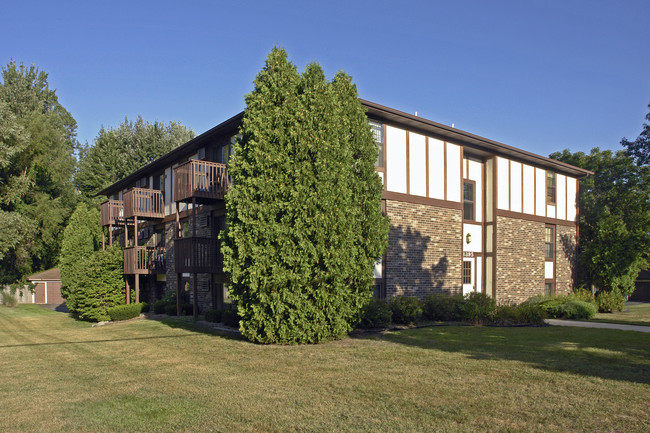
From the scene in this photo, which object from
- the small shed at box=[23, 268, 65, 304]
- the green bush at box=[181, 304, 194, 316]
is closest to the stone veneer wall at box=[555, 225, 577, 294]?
the green bush at box=[181, 304, 194, 316]

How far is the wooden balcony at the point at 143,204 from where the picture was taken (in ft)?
79.3

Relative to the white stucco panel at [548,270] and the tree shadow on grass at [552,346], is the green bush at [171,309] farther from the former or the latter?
the white stucco panel at [548,270]

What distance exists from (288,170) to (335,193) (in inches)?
52.4

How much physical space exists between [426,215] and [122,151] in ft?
118

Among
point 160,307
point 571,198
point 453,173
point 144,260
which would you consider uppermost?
point 453,173

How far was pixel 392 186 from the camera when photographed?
18.6 m

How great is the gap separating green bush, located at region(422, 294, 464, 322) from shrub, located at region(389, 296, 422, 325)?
106cm

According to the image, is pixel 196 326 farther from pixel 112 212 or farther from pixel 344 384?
pixel 112 212

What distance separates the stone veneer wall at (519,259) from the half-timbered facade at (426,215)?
0.05 metres

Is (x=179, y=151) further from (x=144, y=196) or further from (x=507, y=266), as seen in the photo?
(x=507, y=266)

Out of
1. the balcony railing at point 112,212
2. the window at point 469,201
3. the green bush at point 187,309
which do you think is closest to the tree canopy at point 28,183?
the balcony railing at point 112,212

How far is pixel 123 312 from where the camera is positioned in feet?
71.0

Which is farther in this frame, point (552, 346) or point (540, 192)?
point (540, 192)

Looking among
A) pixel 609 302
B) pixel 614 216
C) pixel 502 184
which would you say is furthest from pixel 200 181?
pixel 614 216
